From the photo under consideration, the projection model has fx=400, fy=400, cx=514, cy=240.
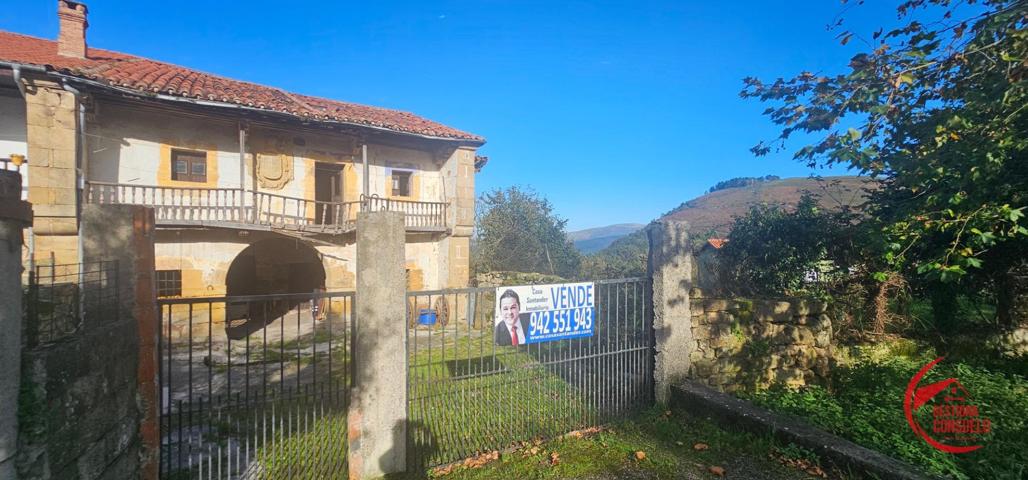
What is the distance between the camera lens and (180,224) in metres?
9.90

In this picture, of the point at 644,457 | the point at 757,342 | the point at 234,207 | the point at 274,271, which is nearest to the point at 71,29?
the point at 234,207

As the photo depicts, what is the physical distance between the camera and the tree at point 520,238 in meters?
19.7

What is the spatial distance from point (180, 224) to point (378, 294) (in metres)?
9.30

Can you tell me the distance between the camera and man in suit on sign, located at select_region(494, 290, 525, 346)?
4.70m

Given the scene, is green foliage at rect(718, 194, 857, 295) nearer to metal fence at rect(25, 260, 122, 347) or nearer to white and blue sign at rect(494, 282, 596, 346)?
white and blue sign at rect(494, 282, 596, 346)

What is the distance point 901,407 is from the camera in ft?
16.6

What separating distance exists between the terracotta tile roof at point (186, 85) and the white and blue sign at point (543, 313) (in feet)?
30.4

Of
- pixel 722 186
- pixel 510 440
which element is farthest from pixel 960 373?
pixel 722 186

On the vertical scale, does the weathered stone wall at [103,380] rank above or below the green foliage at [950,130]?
below

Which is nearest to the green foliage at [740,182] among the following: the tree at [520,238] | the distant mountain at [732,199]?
the distant mountain at [732,199]

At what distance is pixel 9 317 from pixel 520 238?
18.6 metres

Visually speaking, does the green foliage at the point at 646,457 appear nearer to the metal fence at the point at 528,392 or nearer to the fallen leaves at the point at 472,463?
the fallen leaves at the point at 472,463

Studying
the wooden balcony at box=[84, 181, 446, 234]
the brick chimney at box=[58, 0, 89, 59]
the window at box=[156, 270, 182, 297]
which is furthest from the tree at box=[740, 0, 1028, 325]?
the brick chimney at box=[58, 0, 89, 59]

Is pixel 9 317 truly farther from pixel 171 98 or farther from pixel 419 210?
pixel 419 210
